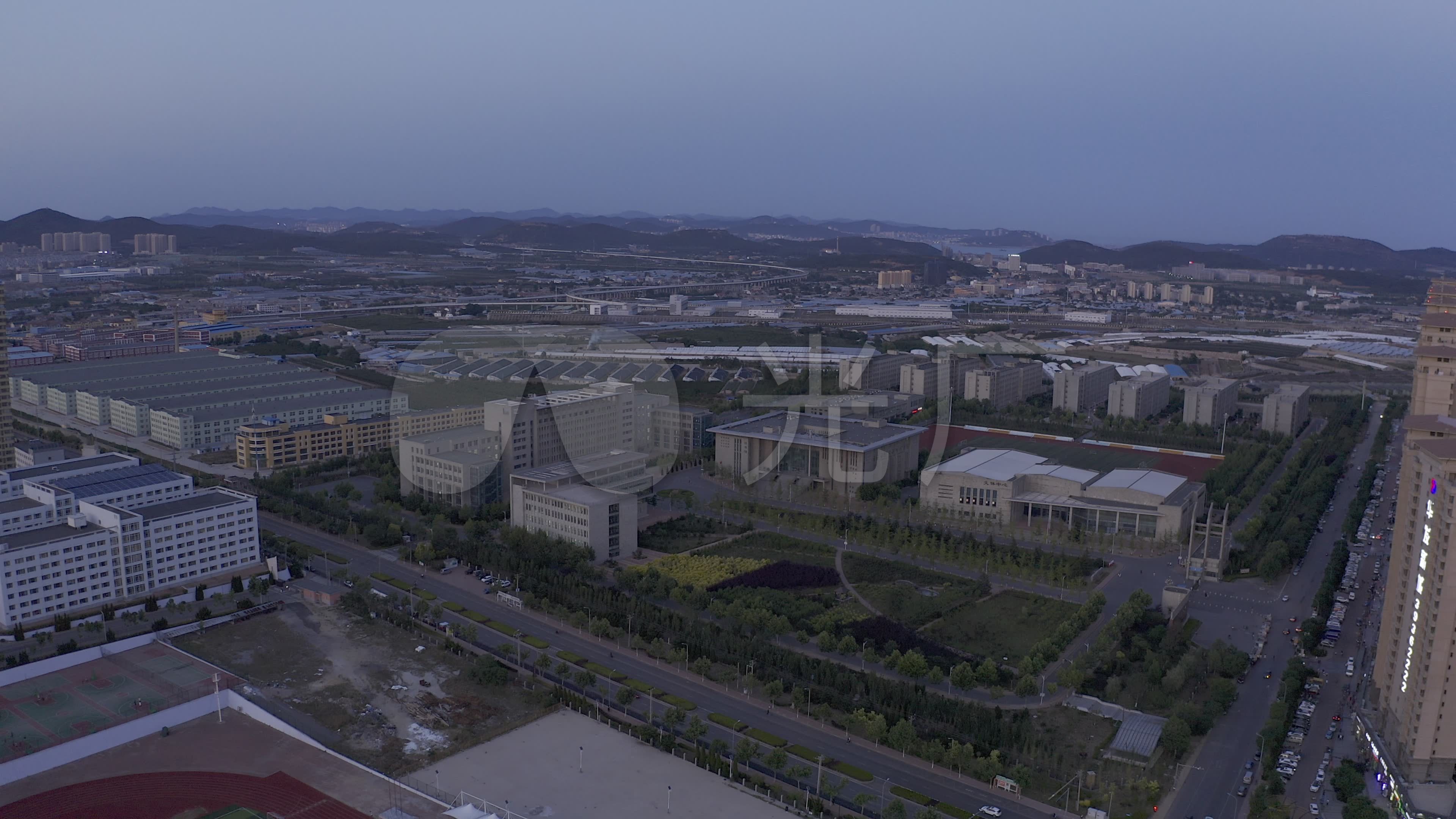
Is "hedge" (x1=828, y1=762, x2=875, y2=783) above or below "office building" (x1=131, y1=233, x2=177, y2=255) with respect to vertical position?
below

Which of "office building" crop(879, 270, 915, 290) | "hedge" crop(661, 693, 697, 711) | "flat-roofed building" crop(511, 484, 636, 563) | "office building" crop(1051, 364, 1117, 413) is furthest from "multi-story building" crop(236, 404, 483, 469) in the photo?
"office building" crop(879, 270, 915, 290)

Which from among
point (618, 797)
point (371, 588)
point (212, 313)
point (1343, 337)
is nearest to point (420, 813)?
point (618, 797)

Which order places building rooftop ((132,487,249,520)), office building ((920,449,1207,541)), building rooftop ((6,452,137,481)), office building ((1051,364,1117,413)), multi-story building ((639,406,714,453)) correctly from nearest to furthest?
1. building rooftop ((132,487,249,520))
2. building rooftop ((6,452,137,481))
3. office building ((920,449,1207,541))
4. multi-story building ((639,406,714,453))
5. office building ((1051,364,1117,413))

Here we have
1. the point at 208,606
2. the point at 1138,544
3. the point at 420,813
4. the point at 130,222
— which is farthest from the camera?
the point at 130,222

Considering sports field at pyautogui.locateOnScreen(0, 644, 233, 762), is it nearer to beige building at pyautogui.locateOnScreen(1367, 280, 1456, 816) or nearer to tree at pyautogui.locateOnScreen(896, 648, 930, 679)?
A: tree at pyautogui.locateOnScreen(896, 648, 930, 679)

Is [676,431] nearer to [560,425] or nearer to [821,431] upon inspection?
[821,431]

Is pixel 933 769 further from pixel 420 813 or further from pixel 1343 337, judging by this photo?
pixel 1343 337
